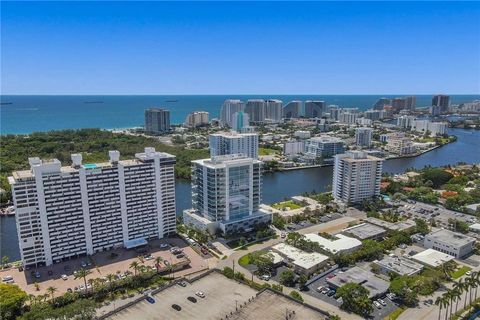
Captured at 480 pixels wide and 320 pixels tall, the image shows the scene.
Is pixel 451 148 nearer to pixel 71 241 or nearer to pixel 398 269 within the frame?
pixel 398 269

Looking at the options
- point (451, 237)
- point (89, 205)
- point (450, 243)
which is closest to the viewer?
point (89, 205)

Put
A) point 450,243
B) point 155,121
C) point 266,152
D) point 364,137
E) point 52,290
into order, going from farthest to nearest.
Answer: point 155,121 < point 364,137 < point 266,152 < point 450,243 < point 52,290

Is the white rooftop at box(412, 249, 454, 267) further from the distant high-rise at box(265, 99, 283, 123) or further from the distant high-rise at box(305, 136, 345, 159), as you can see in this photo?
the distant high-rise at box(265, 99, 283, 123)

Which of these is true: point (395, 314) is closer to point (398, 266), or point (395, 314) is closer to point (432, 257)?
point (398, 266)

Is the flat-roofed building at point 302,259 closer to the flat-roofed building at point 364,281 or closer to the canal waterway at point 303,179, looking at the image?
the flat-roofed building at point 364,281

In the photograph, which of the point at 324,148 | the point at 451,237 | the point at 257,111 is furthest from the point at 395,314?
the point at 257,111

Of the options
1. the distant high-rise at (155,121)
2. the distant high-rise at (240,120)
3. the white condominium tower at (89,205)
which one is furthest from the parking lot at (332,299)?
the distant high-rise at (155,121)
